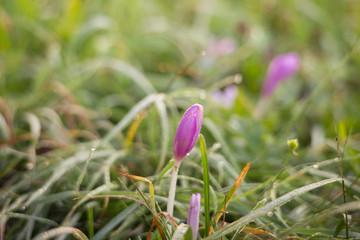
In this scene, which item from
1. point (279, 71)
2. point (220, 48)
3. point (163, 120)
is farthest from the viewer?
point (220, 48)

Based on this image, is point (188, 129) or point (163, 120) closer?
point (188, 129)

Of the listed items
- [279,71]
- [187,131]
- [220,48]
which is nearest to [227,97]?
[279,71]

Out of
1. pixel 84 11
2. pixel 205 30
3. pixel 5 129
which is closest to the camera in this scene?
pixel 5 129

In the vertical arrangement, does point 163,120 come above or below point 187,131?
below

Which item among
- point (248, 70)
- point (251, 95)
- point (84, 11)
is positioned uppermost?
point (84, 11)

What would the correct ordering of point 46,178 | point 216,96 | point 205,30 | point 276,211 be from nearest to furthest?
1. point 276,211
2. point 46,178
3. point 216,96
4. point 205,30

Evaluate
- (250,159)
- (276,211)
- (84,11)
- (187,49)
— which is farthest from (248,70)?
(276,211)

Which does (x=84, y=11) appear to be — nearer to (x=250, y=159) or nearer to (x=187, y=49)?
(x=187, y=49)

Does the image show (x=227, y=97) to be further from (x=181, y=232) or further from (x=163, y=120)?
(x=181, y=232)
